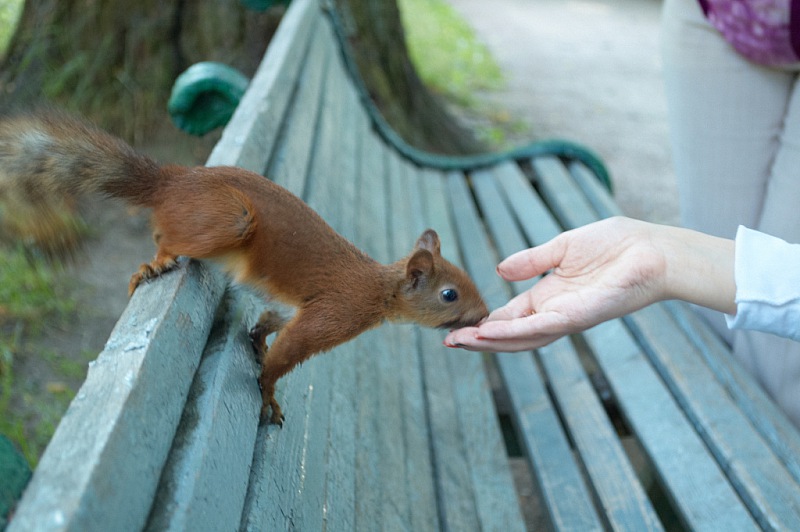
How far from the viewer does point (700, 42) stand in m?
2.42

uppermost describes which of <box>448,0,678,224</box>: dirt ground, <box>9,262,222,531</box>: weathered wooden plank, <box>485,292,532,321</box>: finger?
<box>9,262,222,531</box>: weathered wooden plank

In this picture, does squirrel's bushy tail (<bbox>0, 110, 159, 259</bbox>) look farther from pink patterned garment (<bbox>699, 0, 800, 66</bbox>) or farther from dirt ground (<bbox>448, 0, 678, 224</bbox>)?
dirt ground (<bbox>448, 0, 678, 224</bbox>)

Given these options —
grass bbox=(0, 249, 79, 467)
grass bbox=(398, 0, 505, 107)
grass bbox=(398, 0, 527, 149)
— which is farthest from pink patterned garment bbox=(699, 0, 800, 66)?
grass bbox=(398, 0, 505, 107)

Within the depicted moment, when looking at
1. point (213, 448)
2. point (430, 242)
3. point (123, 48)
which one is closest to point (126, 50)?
point (123, 48)

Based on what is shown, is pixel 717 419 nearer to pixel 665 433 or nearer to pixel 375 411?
pixel 665 433

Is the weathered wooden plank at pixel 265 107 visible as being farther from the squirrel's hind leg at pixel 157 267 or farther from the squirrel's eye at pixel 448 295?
the squirrel's eye at pixel 448 295

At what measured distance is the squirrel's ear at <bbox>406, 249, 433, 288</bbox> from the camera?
178 centimetres

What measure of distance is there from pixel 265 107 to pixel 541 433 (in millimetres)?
1174

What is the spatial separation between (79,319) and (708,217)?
2665 mm

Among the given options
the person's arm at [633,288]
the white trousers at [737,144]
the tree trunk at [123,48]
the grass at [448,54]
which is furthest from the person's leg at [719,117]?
the grass at [448,54]

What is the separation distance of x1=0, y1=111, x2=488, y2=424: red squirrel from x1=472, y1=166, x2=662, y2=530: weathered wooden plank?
2.52 ft

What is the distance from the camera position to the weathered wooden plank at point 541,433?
6.01 ft

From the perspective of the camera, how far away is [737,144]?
7.90 ft

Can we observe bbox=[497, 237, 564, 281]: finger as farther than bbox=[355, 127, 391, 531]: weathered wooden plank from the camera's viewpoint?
Yes
